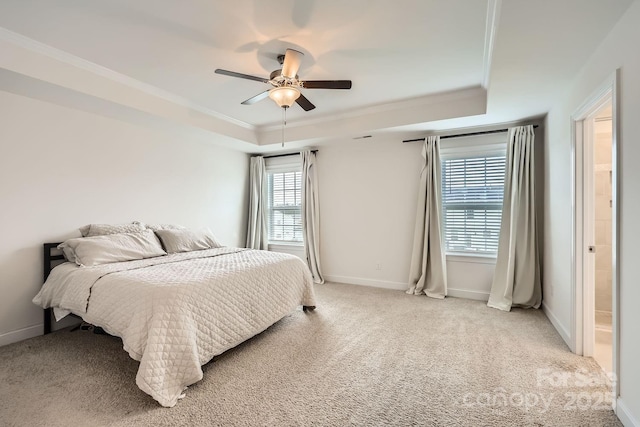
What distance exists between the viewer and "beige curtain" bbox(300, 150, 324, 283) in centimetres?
485

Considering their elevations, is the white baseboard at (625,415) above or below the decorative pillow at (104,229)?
below

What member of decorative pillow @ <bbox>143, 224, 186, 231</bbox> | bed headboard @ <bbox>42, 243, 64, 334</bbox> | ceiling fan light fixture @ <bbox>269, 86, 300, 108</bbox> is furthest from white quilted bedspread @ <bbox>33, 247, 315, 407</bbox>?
ceiling fan light fixture @ <bbox>269, 86, 300, 108</bbox>

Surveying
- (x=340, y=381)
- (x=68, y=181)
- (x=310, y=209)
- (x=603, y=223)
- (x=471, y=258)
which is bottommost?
(x=340, y=381)

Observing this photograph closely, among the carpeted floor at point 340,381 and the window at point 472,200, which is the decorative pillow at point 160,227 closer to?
the carpeted floor at point 340,381

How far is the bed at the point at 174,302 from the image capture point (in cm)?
183

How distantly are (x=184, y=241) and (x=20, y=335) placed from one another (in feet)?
5.30

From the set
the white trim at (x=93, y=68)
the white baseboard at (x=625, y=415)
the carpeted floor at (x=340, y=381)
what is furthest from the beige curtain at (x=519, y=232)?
the white trim at (x=93, y=68)

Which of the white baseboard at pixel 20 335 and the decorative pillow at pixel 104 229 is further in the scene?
the decorative pillow at pixel 104 229

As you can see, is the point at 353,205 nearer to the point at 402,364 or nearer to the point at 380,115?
the point at 380,115

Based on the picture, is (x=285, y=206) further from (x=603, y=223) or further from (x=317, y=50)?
(x=603, y=223)

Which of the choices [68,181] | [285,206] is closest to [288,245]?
[285,206]

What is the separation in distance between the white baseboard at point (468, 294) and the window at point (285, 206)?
2.58m

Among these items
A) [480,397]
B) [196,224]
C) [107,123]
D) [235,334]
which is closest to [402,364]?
[480,397]

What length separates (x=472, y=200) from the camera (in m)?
3.95
